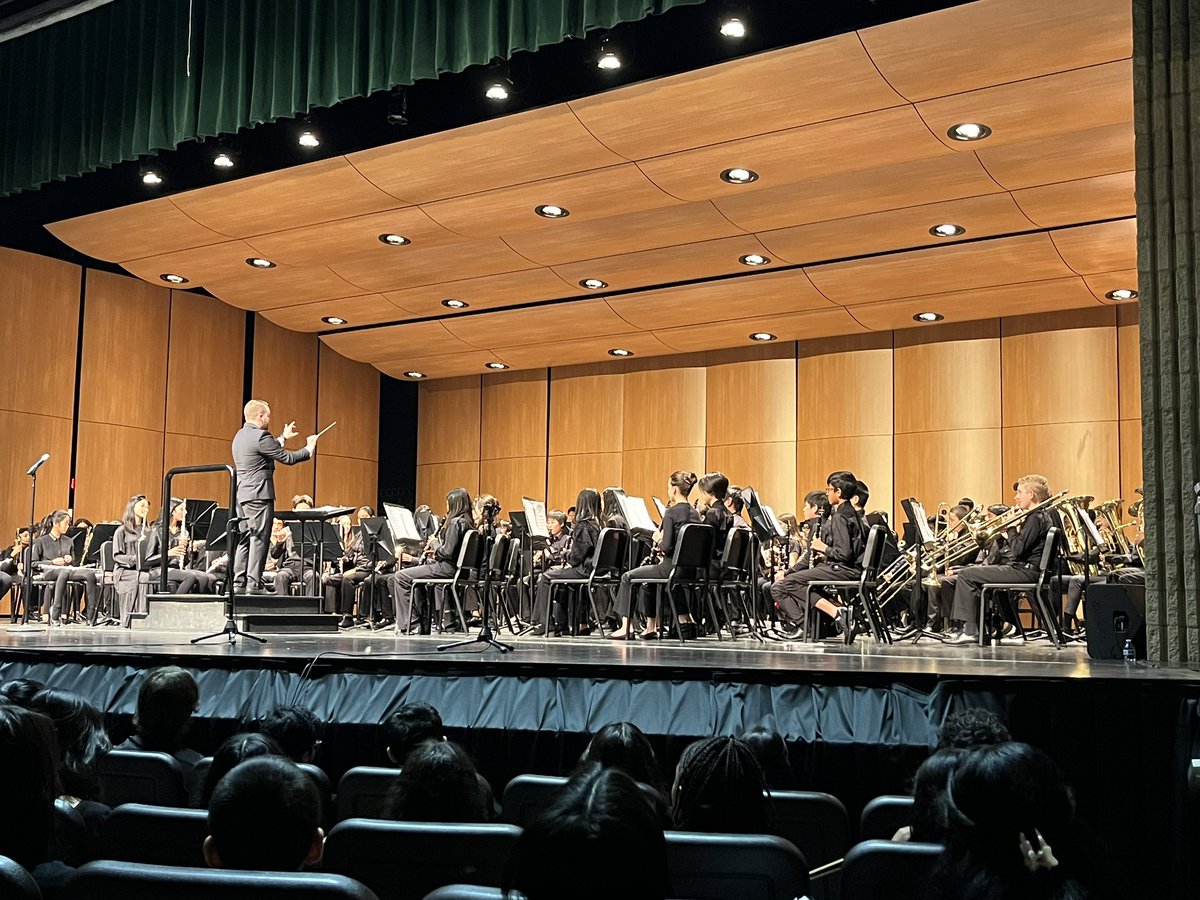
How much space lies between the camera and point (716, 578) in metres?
7.70

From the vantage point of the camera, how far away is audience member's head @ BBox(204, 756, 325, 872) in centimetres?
163

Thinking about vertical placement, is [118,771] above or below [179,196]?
below

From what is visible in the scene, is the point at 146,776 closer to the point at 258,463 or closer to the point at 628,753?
the point at 628,753

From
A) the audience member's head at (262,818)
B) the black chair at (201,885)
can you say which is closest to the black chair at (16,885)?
the black chair at (201,885)

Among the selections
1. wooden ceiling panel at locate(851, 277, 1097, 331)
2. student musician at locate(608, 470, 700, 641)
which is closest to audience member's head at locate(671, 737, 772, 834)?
student musician at locate(608, 470, 700, 641)

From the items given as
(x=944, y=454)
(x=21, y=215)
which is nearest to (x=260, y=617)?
(x=21, y=215)

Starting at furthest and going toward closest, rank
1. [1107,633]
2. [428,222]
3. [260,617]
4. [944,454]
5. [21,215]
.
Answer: [944,454], [21,215], [428,222], [260,617], [1107,633]

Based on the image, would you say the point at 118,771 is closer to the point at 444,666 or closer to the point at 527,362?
the point at 444,666

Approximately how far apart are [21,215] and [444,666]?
8.81 m

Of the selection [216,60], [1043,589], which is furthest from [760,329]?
[216,60]

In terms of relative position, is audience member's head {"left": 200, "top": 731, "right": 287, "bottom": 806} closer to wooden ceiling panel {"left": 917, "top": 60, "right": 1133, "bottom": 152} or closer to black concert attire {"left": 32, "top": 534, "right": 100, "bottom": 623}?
wooden ceiling panel {"left": 917, "top": 60, "right": 1133, "bottom": 152}

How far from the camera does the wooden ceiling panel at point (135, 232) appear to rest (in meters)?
10.4

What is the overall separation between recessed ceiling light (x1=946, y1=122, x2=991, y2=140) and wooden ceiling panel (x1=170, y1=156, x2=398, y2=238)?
173 inches

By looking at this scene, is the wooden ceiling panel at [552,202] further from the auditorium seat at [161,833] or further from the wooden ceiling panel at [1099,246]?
the auditorium seat at [161,833]
